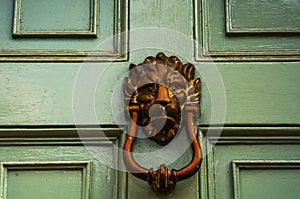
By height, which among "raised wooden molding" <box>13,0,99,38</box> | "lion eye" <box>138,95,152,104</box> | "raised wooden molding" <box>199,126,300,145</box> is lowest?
"raised wooden molding" <box>199,126,300,145</box>

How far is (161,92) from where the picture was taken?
1159 mm

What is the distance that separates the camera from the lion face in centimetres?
115

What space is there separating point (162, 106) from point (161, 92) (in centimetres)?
2

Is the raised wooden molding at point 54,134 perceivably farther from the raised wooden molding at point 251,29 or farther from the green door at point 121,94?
the raised wooden molding at point 251,29

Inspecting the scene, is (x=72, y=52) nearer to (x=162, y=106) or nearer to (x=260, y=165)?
(x=162, y=106)

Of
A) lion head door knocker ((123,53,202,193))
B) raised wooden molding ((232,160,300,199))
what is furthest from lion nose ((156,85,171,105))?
raised wooden molding ((232,160,300,199))

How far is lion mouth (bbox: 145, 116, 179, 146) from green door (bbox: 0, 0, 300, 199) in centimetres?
2

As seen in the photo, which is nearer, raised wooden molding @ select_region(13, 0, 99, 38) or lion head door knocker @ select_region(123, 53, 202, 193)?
lion head door knocker @ select_region(123, 53, 202, 193)

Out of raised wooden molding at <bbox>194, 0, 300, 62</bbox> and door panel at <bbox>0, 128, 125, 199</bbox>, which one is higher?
raised wooden molding at <bbox>194, 0, 300, 62</bbox>

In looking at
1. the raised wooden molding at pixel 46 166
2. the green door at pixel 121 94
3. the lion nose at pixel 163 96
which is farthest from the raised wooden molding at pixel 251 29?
the raised wooden molding at pixel 46 166

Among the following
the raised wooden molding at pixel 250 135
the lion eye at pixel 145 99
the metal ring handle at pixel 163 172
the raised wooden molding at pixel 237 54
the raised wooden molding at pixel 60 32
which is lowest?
the metal ring handle at pixel 163 172

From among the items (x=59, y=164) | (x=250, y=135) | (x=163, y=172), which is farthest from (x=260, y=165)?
(x=59, y=164)

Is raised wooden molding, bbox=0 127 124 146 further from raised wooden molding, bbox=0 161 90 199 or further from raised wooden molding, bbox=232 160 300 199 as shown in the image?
raised wooden molding, bbox=232 160 300 199

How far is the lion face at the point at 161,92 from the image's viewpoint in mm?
1149
